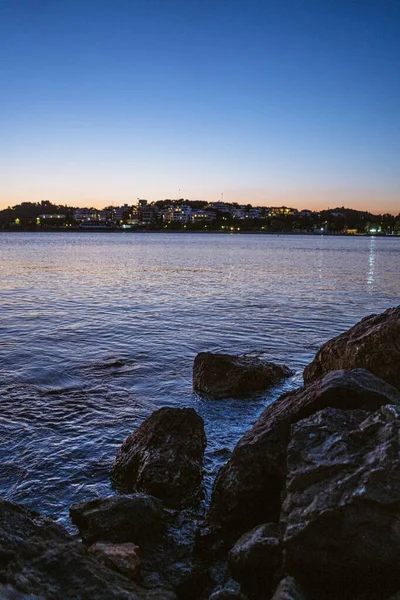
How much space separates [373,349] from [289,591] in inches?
219

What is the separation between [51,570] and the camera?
4.28m

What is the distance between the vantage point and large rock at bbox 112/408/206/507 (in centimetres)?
715

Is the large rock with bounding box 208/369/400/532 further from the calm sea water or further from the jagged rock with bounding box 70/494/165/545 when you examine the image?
the calm sea water

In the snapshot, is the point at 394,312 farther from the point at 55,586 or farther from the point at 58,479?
the point at 55,586

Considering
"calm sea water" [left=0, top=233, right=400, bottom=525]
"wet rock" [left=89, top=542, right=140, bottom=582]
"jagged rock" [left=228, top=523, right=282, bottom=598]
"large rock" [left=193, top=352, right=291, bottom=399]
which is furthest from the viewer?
"large rock" [left=193, top=352, right=291, bottom=399]

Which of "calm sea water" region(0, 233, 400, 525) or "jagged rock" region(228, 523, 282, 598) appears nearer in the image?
"jagged rock" region(228, 523, 282, 598)

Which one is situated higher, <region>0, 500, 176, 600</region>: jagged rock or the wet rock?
<region>0, 500, 176, 600</region>: jagged rock

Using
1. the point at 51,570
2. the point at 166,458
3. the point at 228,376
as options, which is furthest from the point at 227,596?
the point at 228,376

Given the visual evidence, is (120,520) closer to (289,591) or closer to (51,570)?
(51,570)

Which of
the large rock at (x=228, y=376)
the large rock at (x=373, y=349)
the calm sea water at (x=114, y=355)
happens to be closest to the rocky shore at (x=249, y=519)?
the calm sea water at (x=114, y=355)

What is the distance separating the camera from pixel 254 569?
5027 mm

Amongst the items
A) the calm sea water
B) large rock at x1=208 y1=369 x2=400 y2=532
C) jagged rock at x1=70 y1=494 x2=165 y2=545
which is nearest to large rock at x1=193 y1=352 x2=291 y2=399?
the calm sea water

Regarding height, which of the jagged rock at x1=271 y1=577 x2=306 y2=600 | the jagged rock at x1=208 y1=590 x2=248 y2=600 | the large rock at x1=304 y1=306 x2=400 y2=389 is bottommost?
the jagged rock at x1=208 y1=590 x2=248 y2=600

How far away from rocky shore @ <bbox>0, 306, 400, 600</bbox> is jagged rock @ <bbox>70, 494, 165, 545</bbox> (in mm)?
14
